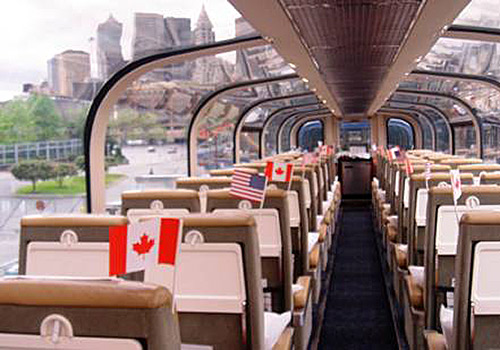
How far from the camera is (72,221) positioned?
2.87m

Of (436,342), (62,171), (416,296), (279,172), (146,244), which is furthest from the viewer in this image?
(62,171)

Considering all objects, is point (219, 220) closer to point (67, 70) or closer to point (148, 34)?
point (67, 70)

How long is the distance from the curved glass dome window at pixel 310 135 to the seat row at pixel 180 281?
20.1 meters

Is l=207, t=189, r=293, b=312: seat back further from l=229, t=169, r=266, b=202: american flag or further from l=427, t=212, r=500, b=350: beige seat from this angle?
l=427, t=212, r=500, b=350: beige seat

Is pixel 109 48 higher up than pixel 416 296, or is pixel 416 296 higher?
pixel 109 48

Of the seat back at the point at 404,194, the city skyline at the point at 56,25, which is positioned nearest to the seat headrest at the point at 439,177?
the seat back at the point at 404,194

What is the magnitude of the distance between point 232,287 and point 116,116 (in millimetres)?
5131

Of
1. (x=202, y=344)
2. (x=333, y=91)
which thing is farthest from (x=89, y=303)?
(x=333, y=91)

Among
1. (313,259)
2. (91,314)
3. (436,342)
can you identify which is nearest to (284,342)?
(436,342)

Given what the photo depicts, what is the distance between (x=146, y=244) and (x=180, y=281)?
3.07ft

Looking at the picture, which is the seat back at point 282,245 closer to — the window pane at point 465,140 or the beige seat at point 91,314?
the beige seat at point 91,314

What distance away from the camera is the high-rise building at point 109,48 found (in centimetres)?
629

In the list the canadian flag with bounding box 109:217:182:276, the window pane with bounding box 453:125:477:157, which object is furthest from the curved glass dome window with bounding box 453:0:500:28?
the window pane with bounding box 453:125:477:157

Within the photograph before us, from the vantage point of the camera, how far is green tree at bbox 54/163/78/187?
6.23m
